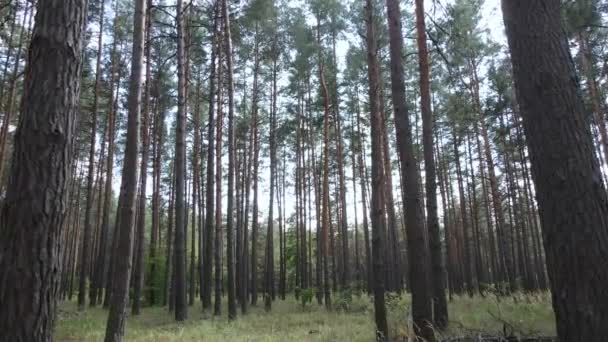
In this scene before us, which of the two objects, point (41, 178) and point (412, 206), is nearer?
point (41, 178)

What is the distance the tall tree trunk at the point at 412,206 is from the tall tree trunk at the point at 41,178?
15.2 ft

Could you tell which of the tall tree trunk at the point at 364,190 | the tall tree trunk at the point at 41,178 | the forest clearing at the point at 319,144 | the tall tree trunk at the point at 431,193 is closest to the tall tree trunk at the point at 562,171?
the forest clearing at the point at 319,144

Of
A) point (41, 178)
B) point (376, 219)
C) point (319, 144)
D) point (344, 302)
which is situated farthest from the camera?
point (319, 144)

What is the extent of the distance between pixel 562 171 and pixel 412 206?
3227mm

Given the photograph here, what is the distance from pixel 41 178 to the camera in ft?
7.13

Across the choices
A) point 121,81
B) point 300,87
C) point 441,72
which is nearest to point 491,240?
point 441,72

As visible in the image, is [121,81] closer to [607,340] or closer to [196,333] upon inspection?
[196,333]

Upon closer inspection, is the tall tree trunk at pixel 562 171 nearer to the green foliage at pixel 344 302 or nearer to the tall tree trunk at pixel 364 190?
the green foliage at pixel 344 302

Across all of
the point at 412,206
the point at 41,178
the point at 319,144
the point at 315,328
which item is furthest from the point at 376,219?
the point at 319,144

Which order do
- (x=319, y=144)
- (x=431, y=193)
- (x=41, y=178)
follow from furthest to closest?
(x=319, y=144)
(x=431, y=193)
(x=41, y=178)

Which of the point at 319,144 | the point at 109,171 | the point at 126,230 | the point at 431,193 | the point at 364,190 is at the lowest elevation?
the point at 126,230

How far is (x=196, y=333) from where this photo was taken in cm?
779

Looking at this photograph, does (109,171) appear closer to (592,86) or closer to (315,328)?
(315,328)

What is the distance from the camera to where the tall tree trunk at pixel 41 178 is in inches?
79.4
